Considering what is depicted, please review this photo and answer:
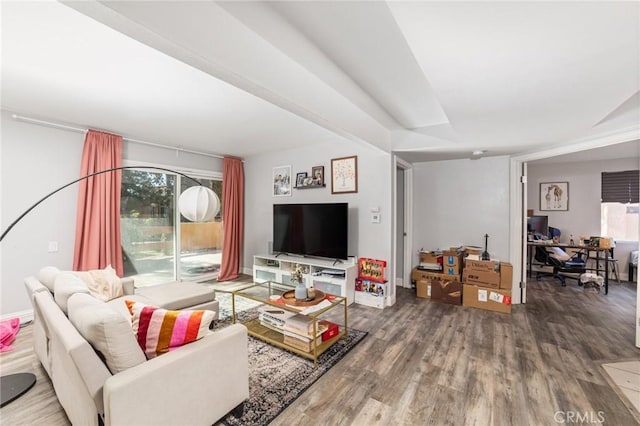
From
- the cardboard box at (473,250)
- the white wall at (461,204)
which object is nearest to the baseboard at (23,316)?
the white wall at (461,204)

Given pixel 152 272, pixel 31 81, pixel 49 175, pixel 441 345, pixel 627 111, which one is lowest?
pixel 441 345

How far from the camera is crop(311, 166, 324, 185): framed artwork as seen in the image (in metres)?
4.39

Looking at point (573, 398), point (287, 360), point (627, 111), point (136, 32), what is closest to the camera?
point (136, 32)

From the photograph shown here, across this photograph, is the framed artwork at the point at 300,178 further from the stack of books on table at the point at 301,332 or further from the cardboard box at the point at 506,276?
the cardboard box at the point at 506,276

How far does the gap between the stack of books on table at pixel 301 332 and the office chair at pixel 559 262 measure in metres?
4.82

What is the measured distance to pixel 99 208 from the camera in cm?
360

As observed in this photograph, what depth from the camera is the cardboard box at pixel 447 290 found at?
379 cm

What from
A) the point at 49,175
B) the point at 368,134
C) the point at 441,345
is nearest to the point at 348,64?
the point at 368,134

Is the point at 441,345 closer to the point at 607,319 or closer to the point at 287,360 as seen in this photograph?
the point at 287,360

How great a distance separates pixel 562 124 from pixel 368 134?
1.85 meters

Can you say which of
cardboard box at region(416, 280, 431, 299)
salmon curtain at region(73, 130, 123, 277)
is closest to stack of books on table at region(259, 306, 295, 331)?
cardboard box at region(416, 280, 431, 299)

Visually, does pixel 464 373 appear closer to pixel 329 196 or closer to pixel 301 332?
pixel 301 332

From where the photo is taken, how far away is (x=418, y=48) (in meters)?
1.38

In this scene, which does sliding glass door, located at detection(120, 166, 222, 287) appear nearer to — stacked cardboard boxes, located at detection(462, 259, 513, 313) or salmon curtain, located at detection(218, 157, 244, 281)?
salmon curtain, located at detection(218, 157, 244, 281)
